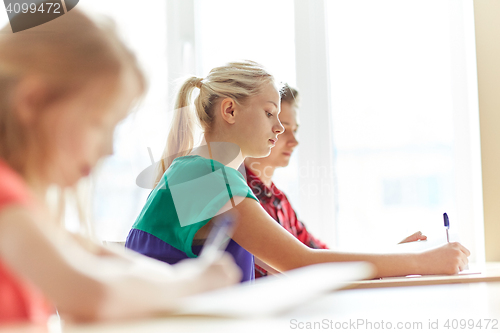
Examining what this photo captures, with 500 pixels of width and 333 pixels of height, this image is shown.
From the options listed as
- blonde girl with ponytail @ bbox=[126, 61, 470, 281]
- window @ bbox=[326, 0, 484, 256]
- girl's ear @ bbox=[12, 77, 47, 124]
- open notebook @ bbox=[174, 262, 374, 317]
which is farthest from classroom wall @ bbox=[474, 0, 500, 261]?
girl's ear @ bbox=[12, 77, 47, 124]

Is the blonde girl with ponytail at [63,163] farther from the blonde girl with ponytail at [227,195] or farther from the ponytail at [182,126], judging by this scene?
the ponytail at [182,126]

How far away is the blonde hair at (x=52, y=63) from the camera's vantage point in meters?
0.43

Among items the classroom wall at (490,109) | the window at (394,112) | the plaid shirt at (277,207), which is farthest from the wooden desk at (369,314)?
the window at (394,112)

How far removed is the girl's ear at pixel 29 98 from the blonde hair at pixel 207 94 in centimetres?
74

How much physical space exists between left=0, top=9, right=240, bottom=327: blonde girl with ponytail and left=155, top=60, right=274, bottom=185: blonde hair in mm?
649

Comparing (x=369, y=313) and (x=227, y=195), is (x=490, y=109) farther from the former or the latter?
(x=369, y=313)

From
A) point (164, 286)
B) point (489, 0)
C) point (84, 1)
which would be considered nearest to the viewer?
point (164, 286)

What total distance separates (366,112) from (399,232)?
55cm

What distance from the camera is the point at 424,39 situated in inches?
76.1

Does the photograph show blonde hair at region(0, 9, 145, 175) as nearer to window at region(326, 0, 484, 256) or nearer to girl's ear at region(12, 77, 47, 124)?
girl's ear at region(12, 77, 47, 124)

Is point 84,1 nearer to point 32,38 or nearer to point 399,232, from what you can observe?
point 32,38

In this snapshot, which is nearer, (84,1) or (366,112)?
(84,1)

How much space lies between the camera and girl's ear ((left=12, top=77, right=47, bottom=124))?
427mm

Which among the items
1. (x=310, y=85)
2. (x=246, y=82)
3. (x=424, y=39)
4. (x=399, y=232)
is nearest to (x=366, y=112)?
(x=310, y=85)
